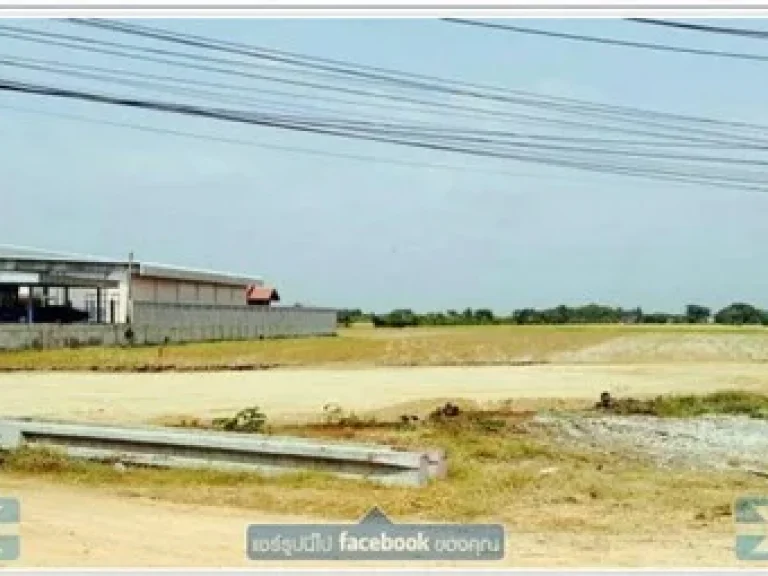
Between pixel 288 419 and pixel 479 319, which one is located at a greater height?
pixel 479 319

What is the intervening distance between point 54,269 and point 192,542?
1.16 metres

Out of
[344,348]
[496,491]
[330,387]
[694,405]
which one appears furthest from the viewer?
[330,387]

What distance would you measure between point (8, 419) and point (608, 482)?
294 centimetres

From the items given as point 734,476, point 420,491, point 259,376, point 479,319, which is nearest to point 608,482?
point 734,476

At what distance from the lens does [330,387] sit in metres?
10.7

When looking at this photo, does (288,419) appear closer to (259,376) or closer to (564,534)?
(259,376)

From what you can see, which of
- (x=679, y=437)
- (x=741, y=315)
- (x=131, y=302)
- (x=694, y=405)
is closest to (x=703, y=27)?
(x=741, y=315)

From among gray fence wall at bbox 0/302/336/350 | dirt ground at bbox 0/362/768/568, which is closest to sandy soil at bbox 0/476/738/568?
dirt ground at bbox 0/362/768/568

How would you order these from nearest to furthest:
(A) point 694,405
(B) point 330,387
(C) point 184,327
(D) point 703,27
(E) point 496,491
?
(D) point 703,27 < (E) point 496,491 < (C) point 184,327 < (A) point 694,405 < (B) point 330,387

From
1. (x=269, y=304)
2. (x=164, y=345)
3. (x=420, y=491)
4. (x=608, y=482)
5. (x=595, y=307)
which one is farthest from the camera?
(x=164, y=345)

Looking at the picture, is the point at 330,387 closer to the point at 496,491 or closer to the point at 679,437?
the point at 679,437

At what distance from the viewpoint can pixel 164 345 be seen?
257 inches

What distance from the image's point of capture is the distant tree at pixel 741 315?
386cm

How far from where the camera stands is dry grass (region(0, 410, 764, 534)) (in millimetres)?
4574
